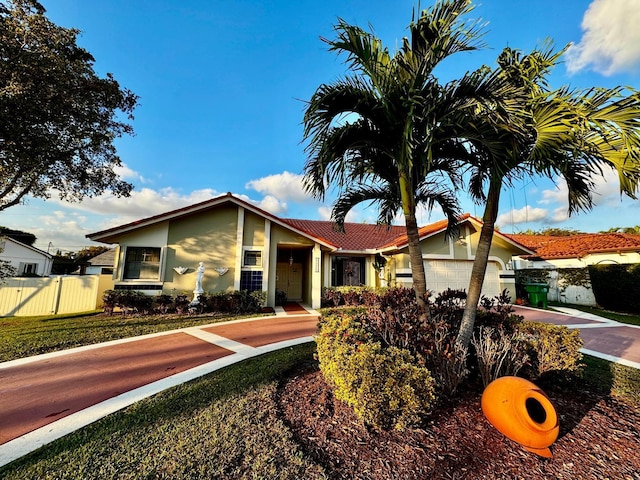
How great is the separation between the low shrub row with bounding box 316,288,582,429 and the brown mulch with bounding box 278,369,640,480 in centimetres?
23

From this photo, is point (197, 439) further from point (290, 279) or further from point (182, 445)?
point (290, 279)

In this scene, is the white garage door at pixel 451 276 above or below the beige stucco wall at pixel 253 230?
below

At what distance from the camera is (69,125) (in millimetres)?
10617

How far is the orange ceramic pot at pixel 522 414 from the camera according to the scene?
3.02 meters

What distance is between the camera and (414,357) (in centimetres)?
379

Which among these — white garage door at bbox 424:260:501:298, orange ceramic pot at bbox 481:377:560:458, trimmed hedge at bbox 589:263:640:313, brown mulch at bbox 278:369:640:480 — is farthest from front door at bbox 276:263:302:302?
trimmed hedge at bbox 589:263:640:313

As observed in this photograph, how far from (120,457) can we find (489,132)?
656 cm

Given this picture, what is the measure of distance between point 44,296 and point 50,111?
334 inches

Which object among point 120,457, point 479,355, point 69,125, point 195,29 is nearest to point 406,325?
point 479,355

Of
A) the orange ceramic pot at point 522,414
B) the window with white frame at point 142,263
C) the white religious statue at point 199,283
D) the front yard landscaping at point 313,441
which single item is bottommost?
the front yard landscaping at point 313,441

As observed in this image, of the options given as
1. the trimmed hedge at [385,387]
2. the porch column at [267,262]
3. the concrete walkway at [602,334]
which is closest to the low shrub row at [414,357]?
the trimmed hedge at [385,387]

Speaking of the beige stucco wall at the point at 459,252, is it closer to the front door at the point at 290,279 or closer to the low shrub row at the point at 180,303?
the front door at the point at 290,279

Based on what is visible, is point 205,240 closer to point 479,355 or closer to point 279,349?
point 279,349

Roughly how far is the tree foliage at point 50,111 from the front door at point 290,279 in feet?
33.1
